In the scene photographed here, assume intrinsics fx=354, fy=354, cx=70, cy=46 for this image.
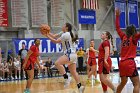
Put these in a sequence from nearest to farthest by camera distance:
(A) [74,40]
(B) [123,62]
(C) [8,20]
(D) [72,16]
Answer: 1. (B) [123,62]
2. (A) [74,40]
3. (C) [8,20]
4. (D) [72,16]

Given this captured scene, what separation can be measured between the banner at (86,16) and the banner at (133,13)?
15.4 feet

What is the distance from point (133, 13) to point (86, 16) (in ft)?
21.0

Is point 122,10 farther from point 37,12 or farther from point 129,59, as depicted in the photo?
point 129,59

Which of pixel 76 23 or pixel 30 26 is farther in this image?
pixel 76 23

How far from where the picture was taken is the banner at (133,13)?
3659 cm

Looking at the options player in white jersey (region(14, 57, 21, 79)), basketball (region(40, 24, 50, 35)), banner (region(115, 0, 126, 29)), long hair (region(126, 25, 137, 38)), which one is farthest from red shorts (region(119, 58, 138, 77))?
banner (region(115, 0, 126, 29))

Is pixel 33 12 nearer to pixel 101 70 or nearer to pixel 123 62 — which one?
pixel 101 70

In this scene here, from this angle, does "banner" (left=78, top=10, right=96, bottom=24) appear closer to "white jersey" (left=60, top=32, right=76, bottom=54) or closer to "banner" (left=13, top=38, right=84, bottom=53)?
"banner" (left=13, top=38, right=84, bottom=53)

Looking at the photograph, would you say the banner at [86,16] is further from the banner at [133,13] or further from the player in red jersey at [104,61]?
the player in red jersey at [104,61]

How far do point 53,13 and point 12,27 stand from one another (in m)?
3.89

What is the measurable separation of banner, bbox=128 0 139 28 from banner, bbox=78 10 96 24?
185 inches

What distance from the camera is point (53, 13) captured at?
1177 inches

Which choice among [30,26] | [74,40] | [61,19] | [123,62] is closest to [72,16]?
[61,19]

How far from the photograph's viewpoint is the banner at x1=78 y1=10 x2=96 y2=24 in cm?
3281
